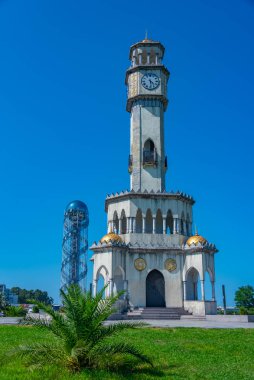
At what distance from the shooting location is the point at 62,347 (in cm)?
Answer: 1058

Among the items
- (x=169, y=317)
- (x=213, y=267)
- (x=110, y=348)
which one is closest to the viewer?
(x=110, y=348)

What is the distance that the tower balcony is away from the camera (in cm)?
3975

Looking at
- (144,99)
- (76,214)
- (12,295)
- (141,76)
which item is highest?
(141,76)

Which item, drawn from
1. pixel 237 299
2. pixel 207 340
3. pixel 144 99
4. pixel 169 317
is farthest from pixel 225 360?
pixel 237 299

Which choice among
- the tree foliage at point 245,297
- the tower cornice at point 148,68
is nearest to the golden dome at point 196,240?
the tower cornice at point 148,68

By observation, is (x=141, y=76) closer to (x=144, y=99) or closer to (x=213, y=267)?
(x=144, y=99)

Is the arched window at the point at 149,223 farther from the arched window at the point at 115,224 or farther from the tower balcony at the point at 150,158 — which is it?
the tower balcony at the point at 150,158

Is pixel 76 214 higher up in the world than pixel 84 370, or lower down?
higher up

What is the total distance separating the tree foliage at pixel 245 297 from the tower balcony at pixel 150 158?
34514 mm

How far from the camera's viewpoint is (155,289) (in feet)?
117

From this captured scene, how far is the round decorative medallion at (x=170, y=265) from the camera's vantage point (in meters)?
35.3

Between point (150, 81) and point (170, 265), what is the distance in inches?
785

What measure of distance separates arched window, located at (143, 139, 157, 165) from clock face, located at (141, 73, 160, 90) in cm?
607

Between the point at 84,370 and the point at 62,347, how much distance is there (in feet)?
3.13
